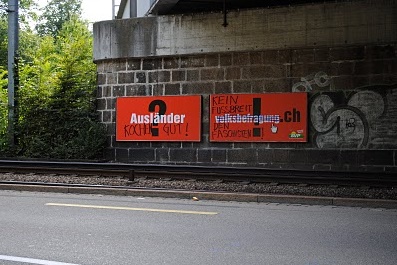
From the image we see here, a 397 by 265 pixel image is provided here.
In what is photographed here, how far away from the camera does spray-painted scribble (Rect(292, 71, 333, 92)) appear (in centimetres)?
1387

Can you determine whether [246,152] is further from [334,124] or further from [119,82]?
[119,82]

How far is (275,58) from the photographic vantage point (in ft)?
47.0

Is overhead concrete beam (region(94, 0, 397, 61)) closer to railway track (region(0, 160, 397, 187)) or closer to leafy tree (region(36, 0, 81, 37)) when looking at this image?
railway track (region(0, 160, 397, 187))

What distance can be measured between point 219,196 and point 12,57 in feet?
34.4

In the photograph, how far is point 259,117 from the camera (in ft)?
47.8

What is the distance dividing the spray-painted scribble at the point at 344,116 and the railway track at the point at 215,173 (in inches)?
61.8

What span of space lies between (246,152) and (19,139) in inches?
316

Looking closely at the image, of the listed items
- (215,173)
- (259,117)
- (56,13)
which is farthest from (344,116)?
(56,13)

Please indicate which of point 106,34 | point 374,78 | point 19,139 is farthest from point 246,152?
point 19,139

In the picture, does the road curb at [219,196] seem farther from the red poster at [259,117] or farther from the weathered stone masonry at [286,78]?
the red poster at [259,117]

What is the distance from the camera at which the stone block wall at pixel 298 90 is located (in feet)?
43.7

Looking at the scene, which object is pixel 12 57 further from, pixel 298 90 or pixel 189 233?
pixel 189 233

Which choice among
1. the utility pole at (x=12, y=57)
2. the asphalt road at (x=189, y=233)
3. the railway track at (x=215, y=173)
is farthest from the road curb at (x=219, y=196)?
the utility pole at (x=12, y=57)

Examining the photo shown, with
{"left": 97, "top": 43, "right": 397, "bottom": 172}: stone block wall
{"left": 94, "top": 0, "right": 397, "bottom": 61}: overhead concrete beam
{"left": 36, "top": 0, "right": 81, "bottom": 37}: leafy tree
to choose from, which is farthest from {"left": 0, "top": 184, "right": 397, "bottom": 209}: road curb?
{"left": 36, "top": 0, "right": 81, "bottom": 37}: leafy tree
